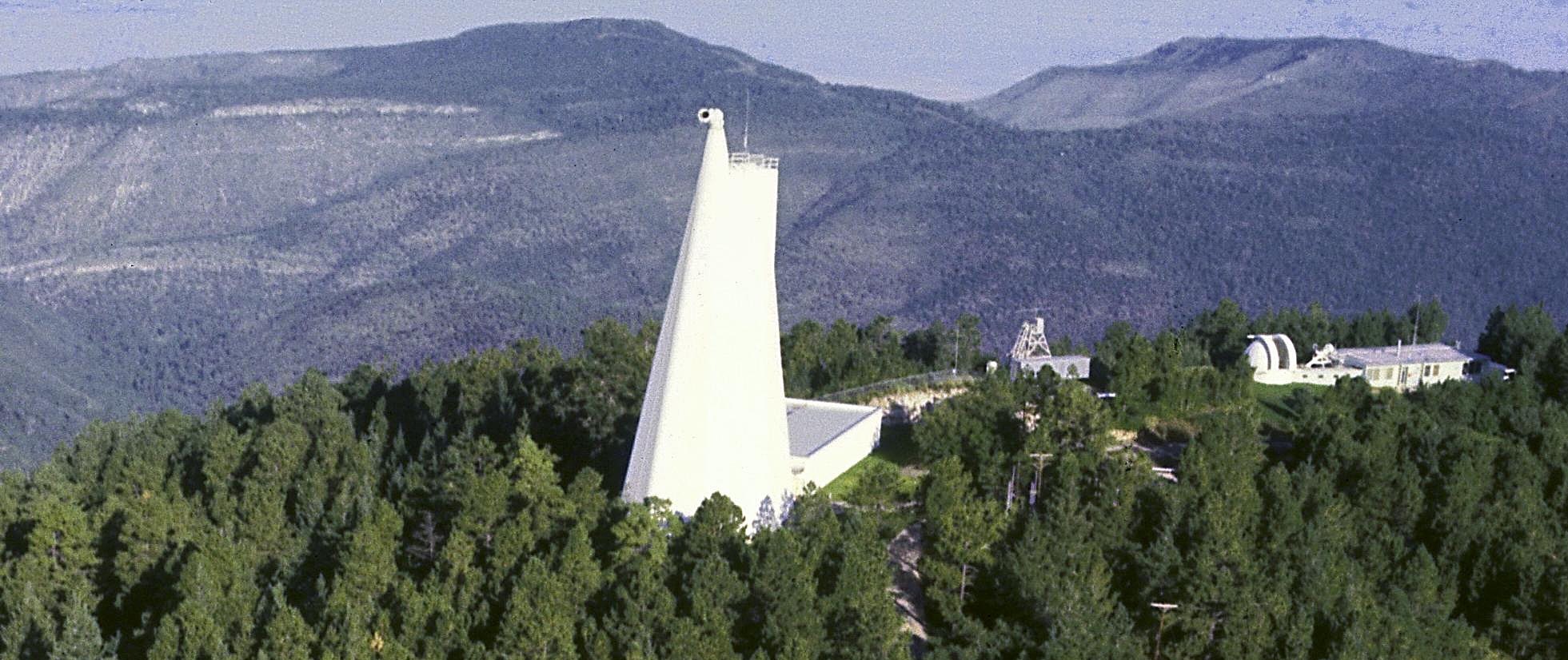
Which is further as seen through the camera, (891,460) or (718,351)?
(891,460)

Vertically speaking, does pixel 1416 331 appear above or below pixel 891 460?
above

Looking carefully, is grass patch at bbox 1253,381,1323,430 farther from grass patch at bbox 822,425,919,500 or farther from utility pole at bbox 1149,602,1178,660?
utility pole at bbox 1149,602,1178,660

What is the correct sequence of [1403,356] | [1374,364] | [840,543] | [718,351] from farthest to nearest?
1. [1403,356]
2. [1374,364]
3. [840,543]
4. [718,351]

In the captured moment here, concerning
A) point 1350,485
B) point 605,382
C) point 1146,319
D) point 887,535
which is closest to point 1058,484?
point 887,535

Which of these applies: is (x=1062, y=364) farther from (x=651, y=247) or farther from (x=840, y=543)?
(x=651, y=247)

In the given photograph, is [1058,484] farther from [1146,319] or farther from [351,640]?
[1146,319]

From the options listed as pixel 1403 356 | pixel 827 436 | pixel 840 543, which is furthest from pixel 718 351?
pixel 1403 356
